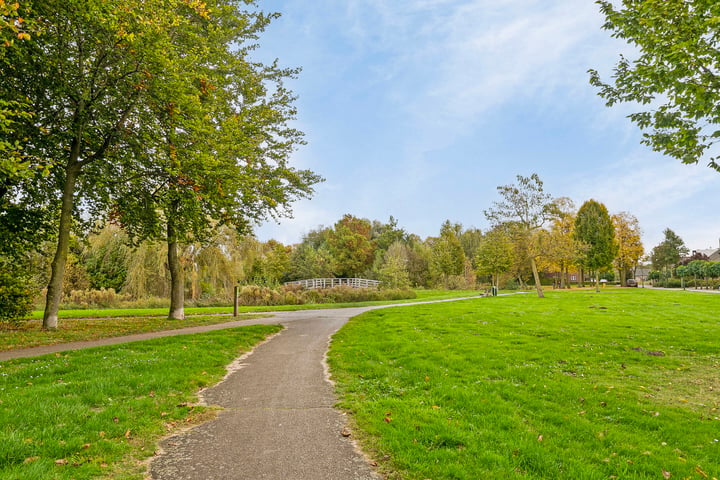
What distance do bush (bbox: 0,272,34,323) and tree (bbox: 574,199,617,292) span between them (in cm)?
4748

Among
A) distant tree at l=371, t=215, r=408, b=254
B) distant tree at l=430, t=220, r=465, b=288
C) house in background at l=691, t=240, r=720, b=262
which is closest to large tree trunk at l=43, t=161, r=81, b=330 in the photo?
distant tree at l=430, t=220, r=465, b=288

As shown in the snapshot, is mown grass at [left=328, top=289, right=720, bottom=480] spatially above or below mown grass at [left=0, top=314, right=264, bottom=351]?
below

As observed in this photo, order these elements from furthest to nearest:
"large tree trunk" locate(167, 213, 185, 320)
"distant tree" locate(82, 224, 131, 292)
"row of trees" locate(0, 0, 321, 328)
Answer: "distant tree" locate(82, 224, 131, 292)
"large tree trunk" locate(167, 213, 185, 320)
"row of trees" locate(0, 0, 321, 328)

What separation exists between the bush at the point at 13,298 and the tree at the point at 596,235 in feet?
156

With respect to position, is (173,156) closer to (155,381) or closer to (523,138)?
(155,381)

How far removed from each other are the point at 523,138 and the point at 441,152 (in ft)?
24.8

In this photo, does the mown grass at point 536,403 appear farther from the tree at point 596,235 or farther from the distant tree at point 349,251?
the distant tree at point 349,251

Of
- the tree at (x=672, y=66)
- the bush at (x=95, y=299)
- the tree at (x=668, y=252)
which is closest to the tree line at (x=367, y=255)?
the bush at (x=95, y=299)

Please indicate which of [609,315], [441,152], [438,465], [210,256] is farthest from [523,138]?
[438,465]

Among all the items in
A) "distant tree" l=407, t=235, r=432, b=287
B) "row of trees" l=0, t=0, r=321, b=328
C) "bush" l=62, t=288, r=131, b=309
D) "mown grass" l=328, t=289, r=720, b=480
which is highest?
"row of trees" l=0, t=0, r=321, b=328

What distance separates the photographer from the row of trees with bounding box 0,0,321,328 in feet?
33.8

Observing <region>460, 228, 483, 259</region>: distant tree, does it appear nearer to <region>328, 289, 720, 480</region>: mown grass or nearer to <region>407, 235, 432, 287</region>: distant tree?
<region>407, 235, 432, 287</region>: distant tree

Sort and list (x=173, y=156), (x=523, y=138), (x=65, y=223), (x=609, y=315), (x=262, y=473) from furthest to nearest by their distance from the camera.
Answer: (x=523, y=138), (x=609, y=315), (x=65, y=223), (x=173, y=156), (x=262, y=473)

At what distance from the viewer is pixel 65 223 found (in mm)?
12297
